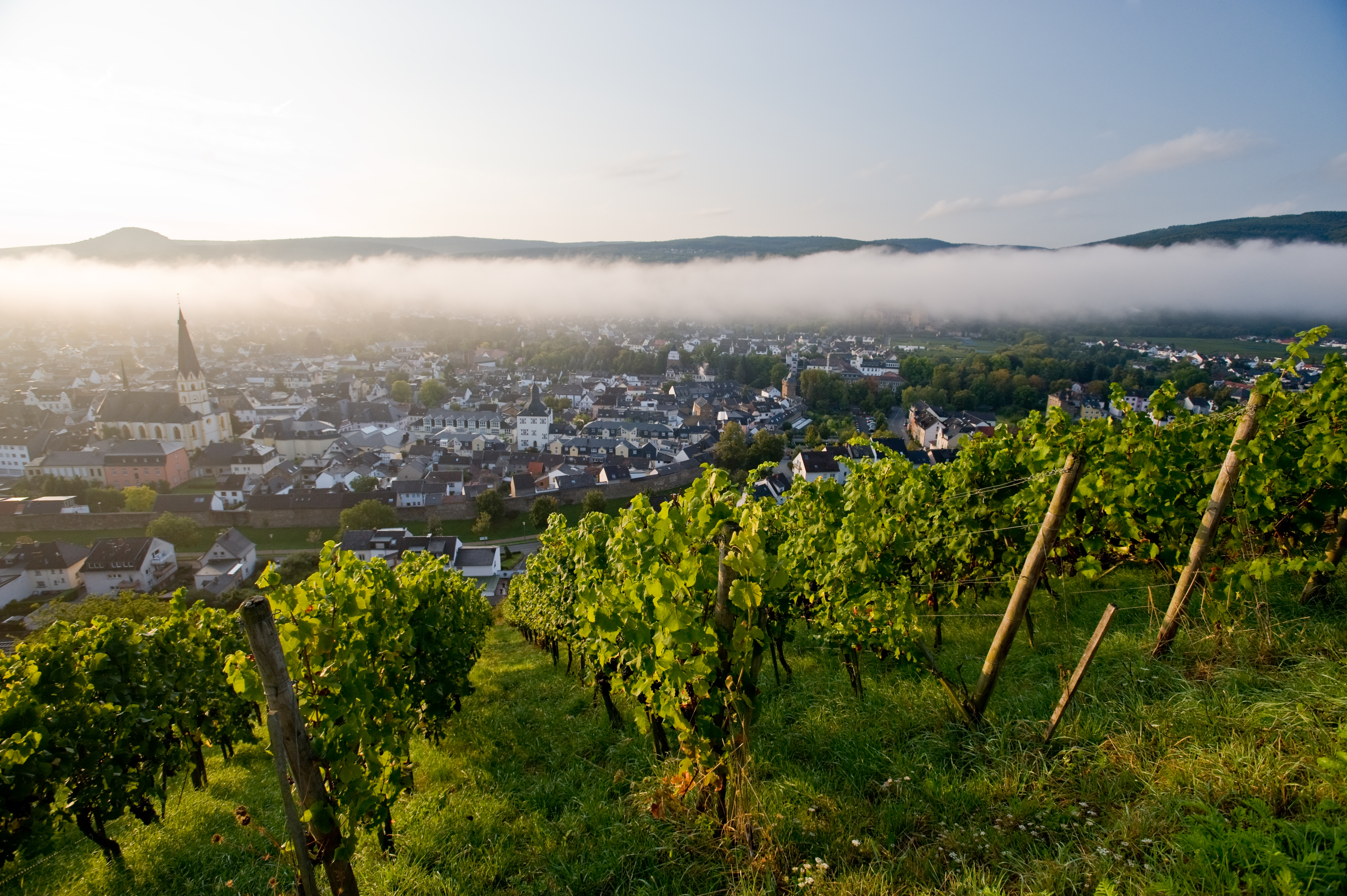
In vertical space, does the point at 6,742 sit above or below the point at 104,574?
above

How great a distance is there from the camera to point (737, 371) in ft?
346

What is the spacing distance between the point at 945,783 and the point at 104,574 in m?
44.8

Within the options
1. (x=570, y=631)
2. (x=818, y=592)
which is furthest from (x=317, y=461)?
(x=818, y=592)

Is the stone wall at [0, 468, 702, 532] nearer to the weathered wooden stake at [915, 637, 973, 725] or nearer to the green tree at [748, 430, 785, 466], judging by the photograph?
A: the green tree at [748, 430, 785, 466]

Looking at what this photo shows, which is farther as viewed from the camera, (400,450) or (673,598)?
(400,450)

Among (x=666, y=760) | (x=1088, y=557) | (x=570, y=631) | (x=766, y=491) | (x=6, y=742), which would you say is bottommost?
(x=766, y=491)

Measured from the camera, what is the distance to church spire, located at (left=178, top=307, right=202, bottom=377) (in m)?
64.4

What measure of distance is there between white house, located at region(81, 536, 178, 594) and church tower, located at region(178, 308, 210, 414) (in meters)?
36.7

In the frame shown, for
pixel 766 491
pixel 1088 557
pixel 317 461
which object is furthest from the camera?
pixel 317 461

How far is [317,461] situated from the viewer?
194 ft

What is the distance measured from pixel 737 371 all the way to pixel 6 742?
103 meters

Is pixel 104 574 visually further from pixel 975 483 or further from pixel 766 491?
pixel 975 483

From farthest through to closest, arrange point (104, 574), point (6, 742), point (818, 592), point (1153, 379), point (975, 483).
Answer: point (1153, 379) < point (104, 574) < point (975, 483) < point (818, 592) < point (6, 742)

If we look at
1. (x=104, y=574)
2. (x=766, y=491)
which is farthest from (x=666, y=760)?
(x=104, y=574)
